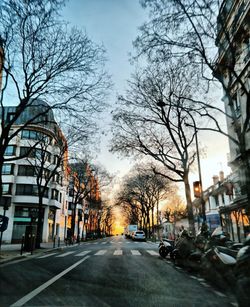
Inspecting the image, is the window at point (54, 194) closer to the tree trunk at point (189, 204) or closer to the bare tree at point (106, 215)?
the bare tree at point (106, 215)

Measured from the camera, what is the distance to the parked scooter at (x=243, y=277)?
4.48 meters

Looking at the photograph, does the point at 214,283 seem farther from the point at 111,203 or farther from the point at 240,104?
the point at 111,203

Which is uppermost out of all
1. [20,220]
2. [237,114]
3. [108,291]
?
[237,114]

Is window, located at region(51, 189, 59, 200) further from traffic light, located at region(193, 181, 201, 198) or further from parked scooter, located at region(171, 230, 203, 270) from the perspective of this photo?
parked scooter, located at region(171, 230, 203, 270)

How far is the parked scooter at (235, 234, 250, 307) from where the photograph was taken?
448cm

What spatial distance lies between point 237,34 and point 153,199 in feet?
136

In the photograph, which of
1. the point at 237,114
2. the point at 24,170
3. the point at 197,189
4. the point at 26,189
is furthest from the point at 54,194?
the point at 197,189

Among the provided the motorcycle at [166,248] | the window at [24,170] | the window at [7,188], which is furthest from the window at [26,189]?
the motorcycle at [166,248]

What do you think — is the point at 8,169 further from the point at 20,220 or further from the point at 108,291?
the point at 108,291

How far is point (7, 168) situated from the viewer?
133 ft

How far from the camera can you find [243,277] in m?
4.66

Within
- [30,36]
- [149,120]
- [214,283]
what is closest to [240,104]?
[149,120]

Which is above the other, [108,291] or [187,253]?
[187,253]

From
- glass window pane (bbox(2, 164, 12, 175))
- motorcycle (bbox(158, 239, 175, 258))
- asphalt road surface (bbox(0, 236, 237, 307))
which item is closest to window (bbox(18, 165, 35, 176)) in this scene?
glass window pane (bbox(2, 164, 12, 175))
